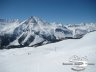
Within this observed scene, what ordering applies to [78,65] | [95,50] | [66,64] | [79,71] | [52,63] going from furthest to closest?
[95,50]
[52,63]
[66,64]
[78,65]
[79,71]

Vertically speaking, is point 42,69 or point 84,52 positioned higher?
point 84,52

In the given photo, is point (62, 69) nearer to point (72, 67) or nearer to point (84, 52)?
point (72, 67)

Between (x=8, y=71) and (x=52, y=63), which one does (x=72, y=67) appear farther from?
(x=8, y=71)

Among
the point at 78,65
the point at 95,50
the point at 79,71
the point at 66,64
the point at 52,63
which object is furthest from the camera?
the point at 95,50

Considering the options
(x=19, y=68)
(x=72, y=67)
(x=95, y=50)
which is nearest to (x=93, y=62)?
(x=72, y=67)

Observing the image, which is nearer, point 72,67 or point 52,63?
point 72,67

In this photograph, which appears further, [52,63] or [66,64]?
[52,63]

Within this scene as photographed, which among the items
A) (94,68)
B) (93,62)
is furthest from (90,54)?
(94,68)

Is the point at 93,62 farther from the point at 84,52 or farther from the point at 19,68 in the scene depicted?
the point at 19,68

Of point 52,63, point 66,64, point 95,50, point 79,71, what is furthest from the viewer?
point 95,50
